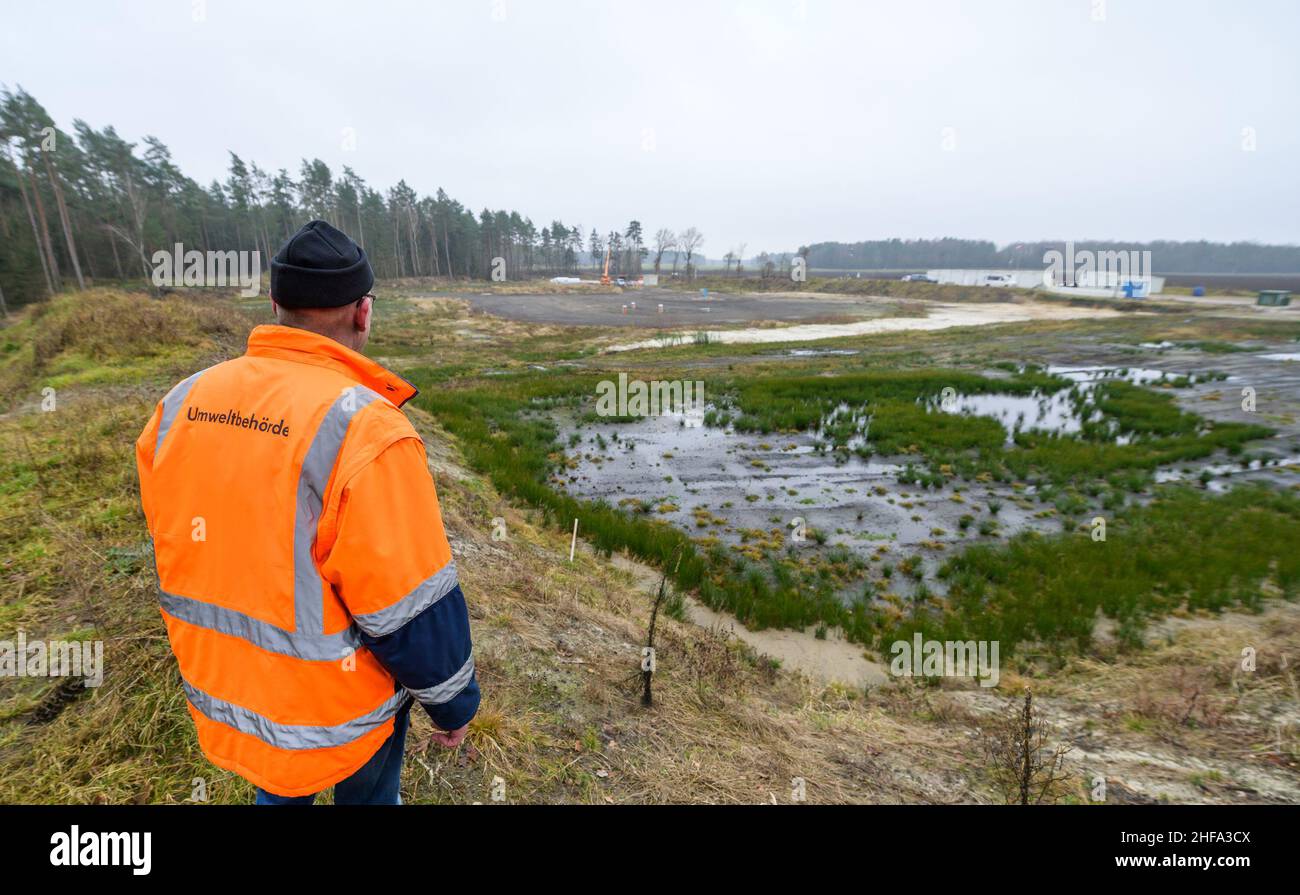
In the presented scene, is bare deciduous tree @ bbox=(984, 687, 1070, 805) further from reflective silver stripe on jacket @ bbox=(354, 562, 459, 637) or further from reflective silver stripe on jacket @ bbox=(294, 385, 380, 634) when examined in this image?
reflective silver stripe on jacket @ bbox=(294, 385, 380, 634)

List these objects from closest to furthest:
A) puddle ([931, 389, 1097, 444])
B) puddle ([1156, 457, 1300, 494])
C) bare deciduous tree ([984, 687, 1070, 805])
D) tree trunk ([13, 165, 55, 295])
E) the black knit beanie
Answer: the black knit beanie → bare deciduous tree ([984, 687, 1070, 805]) → puddle ([1156, 457, 1300, 494]) → puddle ([931, 389, 1097, 444]) → tree trunk ([13, 165, 55, 295])

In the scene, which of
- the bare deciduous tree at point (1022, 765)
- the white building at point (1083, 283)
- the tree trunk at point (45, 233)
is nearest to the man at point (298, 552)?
the bare deciduous tree at point (1022, 765)

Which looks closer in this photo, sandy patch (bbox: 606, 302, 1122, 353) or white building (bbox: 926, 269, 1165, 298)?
sandy patch (bbox: 606, 302, 1122, 353)

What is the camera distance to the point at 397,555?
5.52 ft

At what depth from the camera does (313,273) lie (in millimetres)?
1885

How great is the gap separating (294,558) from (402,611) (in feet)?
1.22

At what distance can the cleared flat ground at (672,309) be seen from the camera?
4919cm

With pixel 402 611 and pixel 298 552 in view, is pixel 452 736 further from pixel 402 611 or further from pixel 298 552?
pixel 298 552

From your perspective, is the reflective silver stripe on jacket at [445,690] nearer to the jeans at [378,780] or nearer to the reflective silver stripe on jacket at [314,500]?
the jeans at [378,780]

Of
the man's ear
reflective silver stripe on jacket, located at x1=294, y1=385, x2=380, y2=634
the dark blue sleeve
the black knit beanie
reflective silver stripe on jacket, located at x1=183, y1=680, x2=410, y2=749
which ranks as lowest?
reflective silver stripe on jacket, located at x1=183, y1=680, x2=410, y2=749

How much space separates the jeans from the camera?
2098 mm

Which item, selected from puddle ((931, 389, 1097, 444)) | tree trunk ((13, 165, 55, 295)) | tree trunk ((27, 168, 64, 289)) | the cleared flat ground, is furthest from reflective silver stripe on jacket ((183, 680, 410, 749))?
tree trunk ((27, 168, 64, 289))

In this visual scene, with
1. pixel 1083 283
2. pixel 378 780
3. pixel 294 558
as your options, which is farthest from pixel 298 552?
pixel 1083 283
